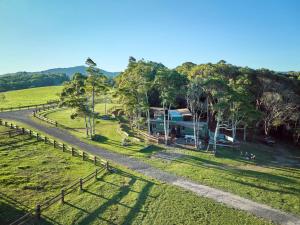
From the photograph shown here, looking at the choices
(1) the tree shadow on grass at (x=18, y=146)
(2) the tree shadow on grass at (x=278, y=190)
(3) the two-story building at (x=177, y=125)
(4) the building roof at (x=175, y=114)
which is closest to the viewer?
(2) the tree shadow on grass at (x=278, y=190)

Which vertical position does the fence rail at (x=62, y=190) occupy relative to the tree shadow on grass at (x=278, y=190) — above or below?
above

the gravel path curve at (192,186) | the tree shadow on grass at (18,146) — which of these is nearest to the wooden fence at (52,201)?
the gravel path curve at (192,186)

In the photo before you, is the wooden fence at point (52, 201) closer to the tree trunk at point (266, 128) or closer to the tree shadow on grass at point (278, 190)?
the tree shadow on grass at point (278, 190)

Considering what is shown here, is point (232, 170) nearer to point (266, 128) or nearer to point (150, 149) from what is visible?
point (150, 149)

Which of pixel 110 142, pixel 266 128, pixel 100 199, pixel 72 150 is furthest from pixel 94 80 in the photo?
pixel 266 128

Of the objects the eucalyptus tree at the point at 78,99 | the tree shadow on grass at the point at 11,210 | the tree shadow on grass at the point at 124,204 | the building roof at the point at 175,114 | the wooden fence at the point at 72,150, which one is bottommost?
the tree shadow on grass at the point at 124,204

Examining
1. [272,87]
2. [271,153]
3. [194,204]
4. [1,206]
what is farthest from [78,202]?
[272,87]

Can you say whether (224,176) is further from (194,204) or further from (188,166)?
(194,204)
